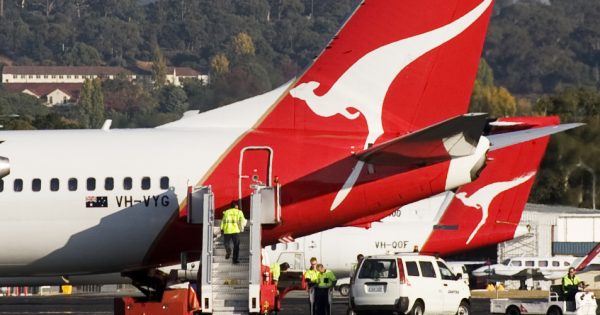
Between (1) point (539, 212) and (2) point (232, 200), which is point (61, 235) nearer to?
(2) point (232, 200)

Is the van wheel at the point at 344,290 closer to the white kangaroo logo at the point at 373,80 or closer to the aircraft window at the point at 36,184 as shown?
the white kangaroo logo at the point at 373,80

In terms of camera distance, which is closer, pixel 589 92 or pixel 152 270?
pixel 152 270

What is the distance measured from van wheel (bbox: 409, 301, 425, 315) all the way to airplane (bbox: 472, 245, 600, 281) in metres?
40.9

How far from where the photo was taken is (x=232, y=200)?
124 feet

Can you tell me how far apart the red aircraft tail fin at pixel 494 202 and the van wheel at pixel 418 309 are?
19029 mm

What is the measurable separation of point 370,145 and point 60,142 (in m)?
8.34

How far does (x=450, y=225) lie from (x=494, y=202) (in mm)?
2514

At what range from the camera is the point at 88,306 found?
201ft

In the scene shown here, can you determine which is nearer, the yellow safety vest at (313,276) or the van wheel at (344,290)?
the yellow safety vest at (313,276)

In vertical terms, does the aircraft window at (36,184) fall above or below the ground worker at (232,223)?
above

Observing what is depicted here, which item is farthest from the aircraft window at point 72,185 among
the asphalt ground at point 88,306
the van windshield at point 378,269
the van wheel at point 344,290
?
the van wheel at point 344,290

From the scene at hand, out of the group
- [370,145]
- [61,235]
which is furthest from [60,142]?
[370,145]

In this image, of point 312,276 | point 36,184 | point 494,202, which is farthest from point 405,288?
point 494,202

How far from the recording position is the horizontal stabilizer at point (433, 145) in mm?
34688
